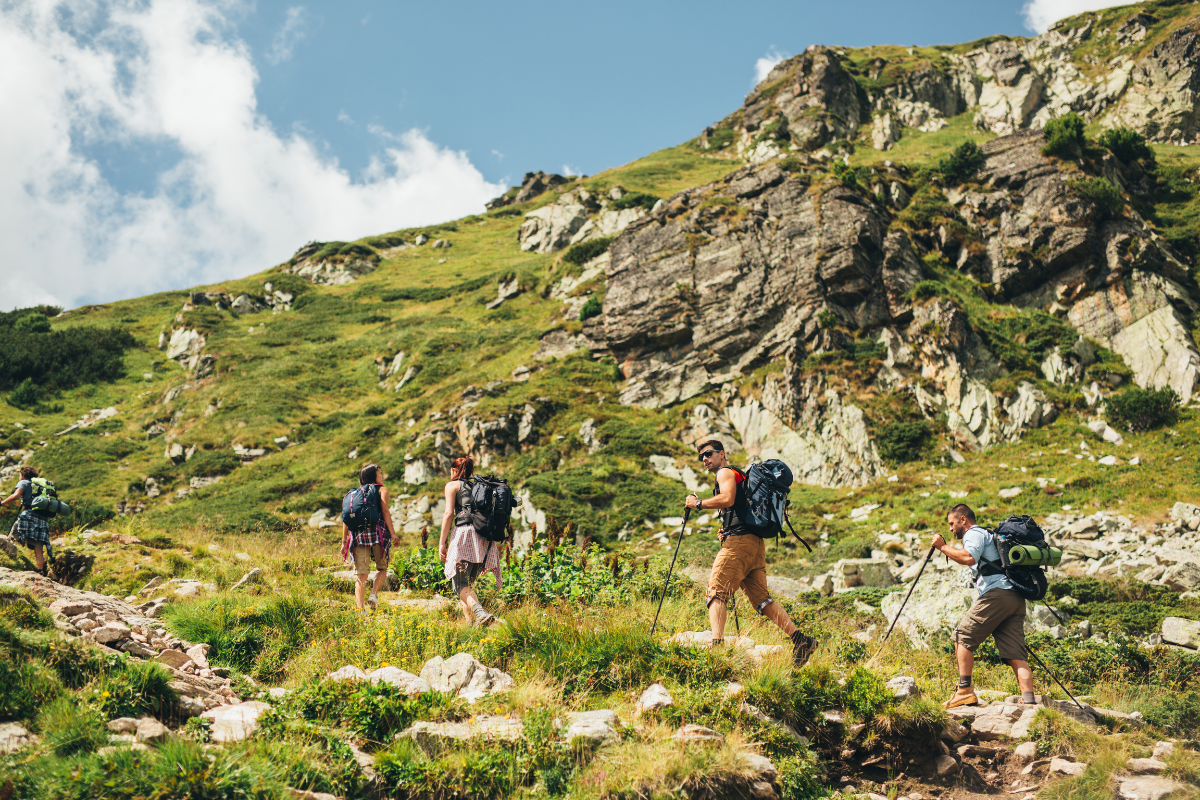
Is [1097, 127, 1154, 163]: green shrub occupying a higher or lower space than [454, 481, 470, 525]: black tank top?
higher

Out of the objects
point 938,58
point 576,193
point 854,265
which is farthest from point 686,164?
point 854,265

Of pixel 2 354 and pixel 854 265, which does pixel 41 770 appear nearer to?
pixel 854 265

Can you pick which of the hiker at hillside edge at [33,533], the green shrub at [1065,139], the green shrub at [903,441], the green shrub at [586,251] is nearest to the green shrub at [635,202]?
the green shrub at [586,251]

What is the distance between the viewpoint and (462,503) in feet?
24.6

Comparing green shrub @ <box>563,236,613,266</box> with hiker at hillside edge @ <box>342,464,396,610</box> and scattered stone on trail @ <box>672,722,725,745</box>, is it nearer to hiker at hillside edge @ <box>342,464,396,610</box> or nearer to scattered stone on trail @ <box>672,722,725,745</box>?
hiker at hillside edge @ <box>342,464,396,610</box>

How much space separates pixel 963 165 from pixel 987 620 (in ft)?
Answer: 120

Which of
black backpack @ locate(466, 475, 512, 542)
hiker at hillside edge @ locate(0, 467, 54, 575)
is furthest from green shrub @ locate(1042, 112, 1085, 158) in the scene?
hiker at hillside edge @ locate(0, 467, 54, 575)

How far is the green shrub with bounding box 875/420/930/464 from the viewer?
2364 cm

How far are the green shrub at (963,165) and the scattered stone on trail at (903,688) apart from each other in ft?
120

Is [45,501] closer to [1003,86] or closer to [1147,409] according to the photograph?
[1147,409]

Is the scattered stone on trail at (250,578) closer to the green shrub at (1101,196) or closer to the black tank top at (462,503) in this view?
the black tank top at (462,503)

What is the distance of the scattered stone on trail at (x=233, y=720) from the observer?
13.4ft

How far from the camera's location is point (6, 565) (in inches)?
287

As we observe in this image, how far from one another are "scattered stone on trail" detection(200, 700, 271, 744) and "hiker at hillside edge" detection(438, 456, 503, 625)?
2800mm
